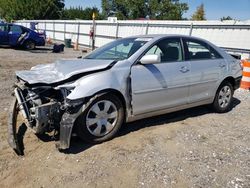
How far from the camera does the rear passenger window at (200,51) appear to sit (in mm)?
5500

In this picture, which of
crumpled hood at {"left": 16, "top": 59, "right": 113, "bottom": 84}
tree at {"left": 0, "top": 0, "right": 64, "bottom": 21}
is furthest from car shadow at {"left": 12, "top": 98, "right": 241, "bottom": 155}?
tree at {"left": 0, "top": 0, "right": 64, "bottom": 21}

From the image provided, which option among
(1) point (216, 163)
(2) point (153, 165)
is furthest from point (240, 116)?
(2) point (153, 165)

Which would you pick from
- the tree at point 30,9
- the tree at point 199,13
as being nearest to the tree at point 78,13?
the tree at point 30,9

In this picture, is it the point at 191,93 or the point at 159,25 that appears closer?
the point at 191,93

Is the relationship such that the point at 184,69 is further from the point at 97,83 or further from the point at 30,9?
the point at 30,9

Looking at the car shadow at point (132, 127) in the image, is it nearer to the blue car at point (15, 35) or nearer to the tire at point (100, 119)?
the tire at point (100, 119)

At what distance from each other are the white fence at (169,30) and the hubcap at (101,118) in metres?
8.02

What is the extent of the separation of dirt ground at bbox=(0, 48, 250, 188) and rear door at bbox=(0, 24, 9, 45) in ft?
47.4

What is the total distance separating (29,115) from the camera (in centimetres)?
418

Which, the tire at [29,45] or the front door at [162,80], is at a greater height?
the front door at [162,80]

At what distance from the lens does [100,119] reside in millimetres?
4352

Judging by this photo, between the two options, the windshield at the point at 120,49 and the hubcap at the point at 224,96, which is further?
the hubcap at the point at 224,96

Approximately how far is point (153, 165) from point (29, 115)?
71.1 inches

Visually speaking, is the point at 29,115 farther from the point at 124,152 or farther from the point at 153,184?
the point at 153,184
